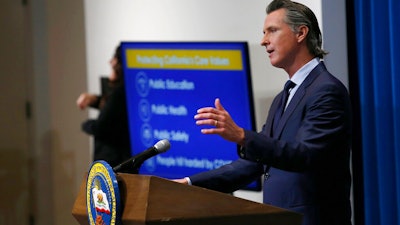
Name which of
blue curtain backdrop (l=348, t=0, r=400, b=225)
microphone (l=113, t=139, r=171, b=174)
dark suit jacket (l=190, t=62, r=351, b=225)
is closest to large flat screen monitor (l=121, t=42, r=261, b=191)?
blue curtain backdrop (l=348, t=0, r=400, b=225)

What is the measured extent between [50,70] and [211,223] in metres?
4.41

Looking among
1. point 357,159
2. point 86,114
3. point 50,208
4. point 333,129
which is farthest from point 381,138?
point 50,208

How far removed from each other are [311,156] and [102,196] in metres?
0.72

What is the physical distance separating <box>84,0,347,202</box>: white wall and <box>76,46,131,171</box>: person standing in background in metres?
0.33

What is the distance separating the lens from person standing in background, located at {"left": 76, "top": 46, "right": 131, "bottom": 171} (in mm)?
5230

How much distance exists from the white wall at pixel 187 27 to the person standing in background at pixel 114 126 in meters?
0.33

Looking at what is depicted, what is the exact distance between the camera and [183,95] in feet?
15.3

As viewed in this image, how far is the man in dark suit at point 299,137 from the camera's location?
2738 millimetres

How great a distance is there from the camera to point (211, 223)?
250 centimetres

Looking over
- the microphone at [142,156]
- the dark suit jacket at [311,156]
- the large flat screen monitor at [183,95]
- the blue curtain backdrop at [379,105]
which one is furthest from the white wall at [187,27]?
the microphone at [142,156]

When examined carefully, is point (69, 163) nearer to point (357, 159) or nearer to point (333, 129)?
point (357, 159)

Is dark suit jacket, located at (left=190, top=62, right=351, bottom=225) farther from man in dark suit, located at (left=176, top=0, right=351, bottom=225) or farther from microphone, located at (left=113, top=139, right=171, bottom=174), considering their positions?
microphone, located at (left=113, top=139, right=171, bottom=174)

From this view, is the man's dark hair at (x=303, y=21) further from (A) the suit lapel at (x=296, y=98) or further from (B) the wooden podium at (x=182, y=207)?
(B) the wooden podium at (x=182, y=207)

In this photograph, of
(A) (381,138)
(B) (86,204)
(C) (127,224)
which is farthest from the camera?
(A) (381,138)
